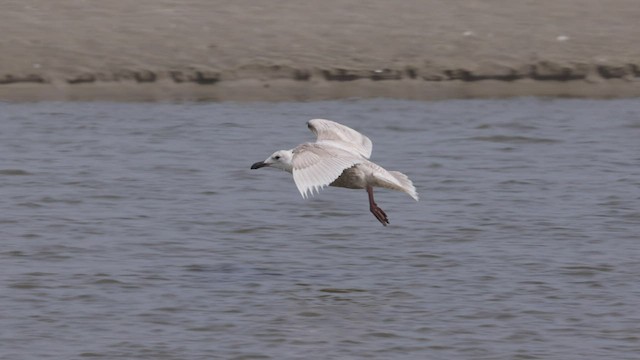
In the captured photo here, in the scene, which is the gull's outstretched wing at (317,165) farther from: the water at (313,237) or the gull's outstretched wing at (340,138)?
the water at (313,237)

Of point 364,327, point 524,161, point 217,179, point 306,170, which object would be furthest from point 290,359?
point 524,161

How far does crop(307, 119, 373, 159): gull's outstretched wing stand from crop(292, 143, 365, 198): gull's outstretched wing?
599 millimetres

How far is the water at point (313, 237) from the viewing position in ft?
→ 30.0

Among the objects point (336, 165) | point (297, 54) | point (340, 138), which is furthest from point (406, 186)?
point (297, 54)

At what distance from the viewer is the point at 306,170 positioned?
9.74m

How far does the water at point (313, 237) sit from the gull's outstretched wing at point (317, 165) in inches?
33.3

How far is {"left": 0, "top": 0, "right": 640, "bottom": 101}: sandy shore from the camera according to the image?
17.8 metres

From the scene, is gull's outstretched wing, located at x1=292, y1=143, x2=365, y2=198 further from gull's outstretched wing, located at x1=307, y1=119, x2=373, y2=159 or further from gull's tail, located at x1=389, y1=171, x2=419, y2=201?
gull's outstretched wing, located at x1=307, y1=119, x2=373, y2=159

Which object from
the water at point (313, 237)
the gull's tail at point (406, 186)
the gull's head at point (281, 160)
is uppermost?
the gull's head at point (281, 160)

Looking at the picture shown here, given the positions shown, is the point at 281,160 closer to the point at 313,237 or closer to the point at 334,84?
the point at 313,237

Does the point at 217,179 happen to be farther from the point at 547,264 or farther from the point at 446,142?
the point at 547,264

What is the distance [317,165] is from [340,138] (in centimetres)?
138

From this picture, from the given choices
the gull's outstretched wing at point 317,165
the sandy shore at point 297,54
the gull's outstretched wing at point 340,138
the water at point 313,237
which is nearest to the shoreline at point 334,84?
the sandy shore at point 297,54

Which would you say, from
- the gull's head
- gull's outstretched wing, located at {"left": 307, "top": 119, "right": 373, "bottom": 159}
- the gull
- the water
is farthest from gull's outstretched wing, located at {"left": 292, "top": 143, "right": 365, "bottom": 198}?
the water
